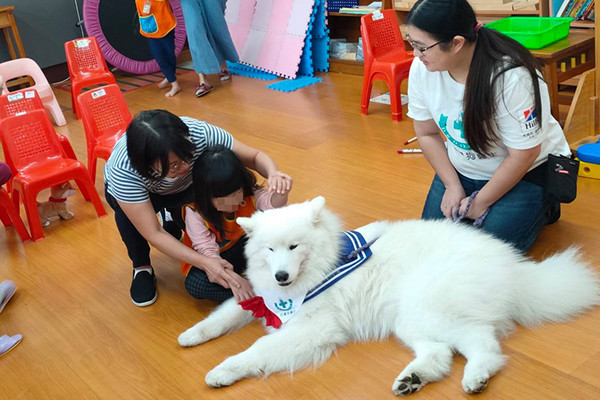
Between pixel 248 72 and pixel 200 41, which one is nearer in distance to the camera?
pixel 200 41

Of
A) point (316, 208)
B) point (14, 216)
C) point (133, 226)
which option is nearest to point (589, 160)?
point (316, 208)

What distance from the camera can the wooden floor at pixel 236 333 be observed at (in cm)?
→ 176

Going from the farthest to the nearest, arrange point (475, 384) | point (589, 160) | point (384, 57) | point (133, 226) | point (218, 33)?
point (218, 33)
point (384, 57)
point (589, 160)
point (133, 226)
point (475, 384)

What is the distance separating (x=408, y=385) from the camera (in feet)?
5.46

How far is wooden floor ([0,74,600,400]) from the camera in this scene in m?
1.76

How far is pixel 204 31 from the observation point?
205 inches

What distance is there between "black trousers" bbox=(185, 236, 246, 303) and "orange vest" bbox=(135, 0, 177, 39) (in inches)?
138

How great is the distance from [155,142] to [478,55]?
1.06m

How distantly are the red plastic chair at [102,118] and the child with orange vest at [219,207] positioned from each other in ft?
4.53

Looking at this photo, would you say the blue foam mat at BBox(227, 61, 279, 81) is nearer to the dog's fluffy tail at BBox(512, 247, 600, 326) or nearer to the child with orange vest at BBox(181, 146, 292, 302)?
the child with orange vest at BBox(181, 146, 292, 302)

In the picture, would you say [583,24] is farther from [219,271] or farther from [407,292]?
[219,271]

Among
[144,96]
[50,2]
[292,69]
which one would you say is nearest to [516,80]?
[292,69]

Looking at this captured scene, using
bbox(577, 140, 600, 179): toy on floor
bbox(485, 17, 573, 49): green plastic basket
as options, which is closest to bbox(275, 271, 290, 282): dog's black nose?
bbox(577, 140, 600, 179): toy on floor

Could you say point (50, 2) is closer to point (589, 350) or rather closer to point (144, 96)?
point (144, 96)
